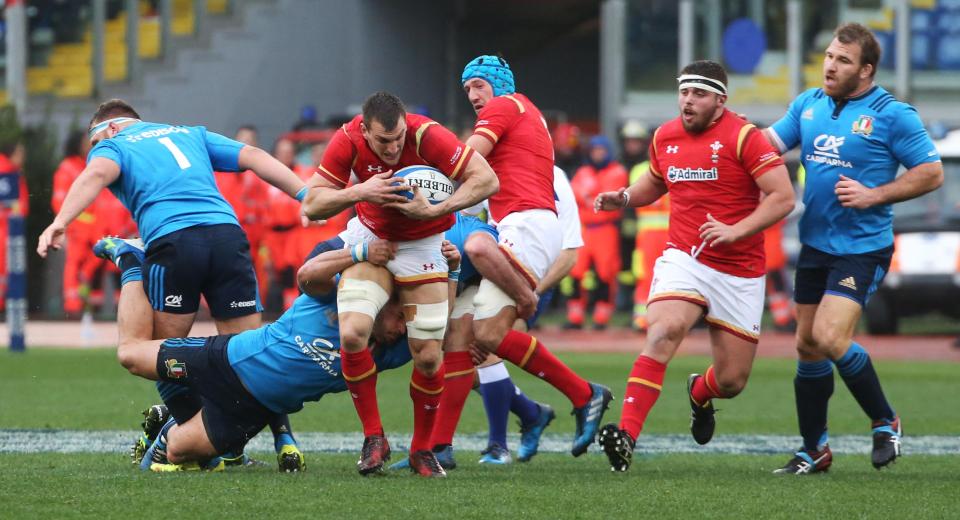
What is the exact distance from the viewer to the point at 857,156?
845 centimetres

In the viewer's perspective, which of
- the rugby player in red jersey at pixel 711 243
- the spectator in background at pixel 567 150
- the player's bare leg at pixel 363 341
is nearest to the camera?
the player's bare leg at pixel 363 341

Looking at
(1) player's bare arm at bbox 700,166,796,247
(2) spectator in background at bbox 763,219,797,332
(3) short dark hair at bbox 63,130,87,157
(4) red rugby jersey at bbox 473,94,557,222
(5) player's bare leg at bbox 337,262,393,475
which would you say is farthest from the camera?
(3) short dark hair at bbox 63,130,87,157

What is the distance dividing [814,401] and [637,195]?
145 centimetres

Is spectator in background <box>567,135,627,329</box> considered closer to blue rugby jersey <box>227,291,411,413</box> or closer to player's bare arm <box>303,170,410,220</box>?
blue rugby jersey <box>227,291,411,413</box>

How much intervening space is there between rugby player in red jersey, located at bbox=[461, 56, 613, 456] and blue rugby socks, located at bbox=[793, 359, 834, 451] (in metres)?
1.07

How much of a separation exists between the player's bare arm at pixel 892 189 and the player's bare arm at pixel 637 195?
3.37 feet

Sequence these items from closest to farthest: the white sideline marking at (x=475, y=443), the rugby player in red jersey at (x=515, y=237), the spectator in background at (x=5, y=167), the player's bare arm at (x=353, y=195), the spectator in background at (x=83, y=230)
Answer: the player's bare arm at (x=353, y=195) < the rugby player in red jersey at (x=515, y=237) < the white sideline marking at (x=475, y=443) < the spectator in background at (x=5, y=167) < the spectator in background at (x=83, y=230)

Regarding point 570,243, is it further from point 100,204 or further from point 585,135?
point 585,135

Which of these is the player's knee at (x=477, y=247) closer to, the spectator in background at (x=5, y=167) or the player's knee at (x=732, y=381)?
the player's knee at (x=732, y=381)

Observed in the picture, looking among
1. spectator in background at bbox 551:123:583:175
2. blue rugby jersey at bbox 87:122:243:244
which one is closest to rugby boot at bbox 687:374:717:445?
blue rugby jersey at bbox 87:122:243:244

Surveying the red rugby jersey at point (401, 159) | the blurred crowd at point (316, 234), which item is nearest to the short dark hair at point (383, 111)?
the red rugby jersey at point (401, 159)

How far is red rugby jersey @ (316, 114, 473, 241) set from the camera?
25.4 ft

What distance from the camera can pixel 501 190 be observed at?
29.4 ft

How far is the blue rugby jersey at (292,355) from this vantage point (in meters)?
7.82
